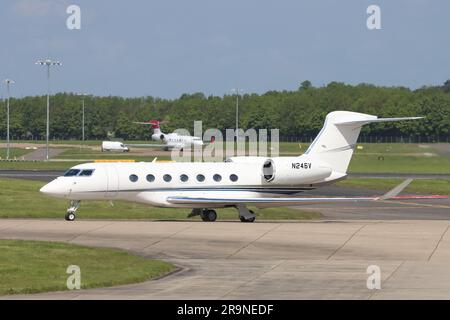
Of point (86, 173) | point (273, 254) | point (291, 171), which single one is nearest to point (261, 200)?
point (291, 171)

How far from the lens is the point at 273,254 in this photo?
32.0 m

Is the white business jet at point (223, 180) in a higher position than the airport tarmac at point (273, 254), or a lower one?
higher

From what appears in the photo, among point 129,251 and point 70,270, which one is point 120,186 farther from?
point 70,270

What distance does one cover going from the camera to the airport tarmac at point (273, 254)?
24984 millimetres

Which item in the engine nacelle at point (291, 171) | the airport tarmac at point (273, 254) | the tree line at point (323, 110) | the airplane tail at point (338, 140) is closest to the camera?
the airport tarmac at point (273, 254)

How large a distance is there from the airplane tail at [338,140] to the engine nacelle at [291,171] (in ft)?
2.05

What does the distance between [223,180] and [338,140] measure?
15.8ft

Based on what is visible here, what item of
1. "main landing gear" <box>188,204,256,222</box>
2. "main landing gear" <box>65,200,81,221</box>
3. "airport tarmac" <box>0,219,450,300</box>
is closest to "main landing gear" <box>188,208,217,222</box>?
"main landing gear" <box>188,204,256,222</box>

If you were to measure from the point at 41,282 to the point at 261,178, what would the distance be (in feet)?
57.9

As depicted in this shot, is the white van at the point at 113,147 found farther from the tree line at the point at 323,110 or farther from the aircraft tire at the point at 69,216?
the aircraft tire at the point at 69,216

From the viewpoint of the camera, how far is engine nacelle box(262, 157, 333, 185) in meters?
42.2

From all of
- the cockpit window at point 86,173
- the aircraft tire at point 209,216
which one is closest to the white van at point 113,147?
the aircraft tire at point 209,216

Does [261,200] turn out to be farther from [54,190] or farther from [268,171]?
[54,190]
